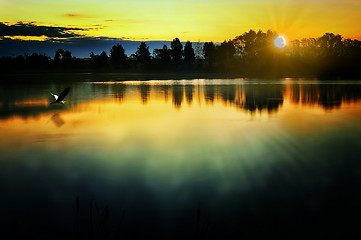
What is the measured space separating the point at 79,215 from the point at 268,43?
168 m

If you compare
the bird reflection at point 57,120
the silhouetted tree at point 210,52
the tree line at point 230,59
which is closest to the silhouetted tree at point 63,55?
the tree line at point 230,59

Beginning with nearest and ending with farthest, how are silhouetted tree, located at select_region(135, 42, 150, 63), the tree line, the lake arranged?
the lake
the tree line
silhouetted tree, located at select_region(135, 42, 150, 63)

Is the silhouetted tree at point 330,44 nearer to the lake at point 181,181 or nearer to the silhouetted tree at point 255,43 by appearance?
the silhouetted tree at point 255,43

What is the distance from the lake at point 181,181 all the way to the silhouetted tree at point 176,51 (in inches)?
6160

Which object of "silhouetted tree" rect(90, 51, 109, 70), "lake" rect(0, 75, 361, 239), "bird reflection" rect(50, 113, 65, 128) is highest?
"silhouetted tree" rect(90, 51, 109, 70)

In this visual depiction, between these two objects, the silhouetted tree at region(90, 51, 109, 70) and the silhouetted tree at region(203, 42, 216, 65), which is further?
the silhouetted tree at region(90, 51, 109, 70)

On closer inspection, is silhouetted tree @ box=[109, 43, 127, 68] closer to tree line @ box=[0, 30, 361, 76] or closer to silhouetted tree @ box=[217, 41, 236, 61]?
tree line @ box=[0, 30, 361, 76]

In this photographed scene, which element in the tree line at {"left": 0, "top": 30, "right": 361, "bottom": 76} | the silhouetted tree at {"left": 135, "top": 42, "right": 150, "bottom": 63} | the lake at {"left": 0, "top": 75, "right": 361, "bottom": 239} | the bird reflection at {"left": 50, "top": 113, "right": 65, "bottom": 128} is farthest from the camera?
the silhouetted tree at {"left": 135, "top": 42, "right": 150, "bottom": 63}

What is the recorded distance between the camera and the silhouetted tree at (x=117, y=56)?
579 feet

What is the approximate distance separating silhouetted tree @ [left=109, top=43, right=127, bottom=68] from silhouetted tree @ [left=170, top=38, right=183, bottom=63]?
2585cm

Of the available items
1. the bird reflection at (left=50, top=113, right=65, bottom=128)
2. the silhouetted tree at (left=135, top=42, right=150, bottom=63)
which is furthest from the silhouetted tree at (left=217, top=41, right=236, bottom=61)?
the bird reflection at (left=50, top=113, right=65, bottom=128)

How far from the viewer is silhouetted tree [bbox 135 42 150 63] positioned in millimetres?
172500

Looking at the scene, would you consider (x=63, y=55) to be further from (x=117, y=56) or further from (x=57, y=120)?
(x=57, y=120)

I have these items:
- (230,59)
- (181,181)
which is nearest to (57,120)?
(181,181)
